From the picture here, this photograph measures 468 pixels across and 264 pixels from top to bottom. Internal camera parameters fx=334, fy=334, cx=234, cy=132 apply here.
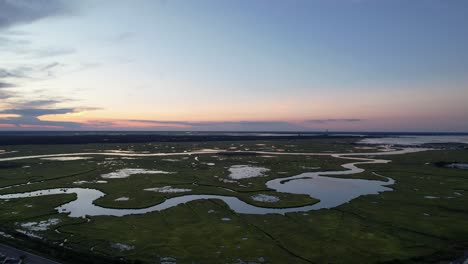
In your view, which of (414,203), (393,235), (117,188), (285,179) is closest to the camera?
(393,235)

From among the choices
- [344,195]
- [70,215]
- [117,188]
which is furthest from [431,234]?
[117,188]

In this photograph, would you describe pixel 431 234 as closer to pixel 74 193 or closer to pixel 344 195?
pixel 344 195

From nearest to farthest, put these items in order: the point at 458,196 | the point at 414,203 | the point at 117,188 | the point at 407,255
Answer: the point at 407,255, the point at 414,203, the point at 458,196, the point at 117,188

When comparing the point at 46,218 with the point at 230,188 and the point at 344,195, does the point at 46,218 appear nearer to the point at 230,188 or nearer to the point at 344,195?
the point at 230,188

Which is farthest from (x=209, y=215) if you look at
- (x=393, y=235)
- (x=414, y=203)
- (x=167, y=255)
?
(x=414, y=203)

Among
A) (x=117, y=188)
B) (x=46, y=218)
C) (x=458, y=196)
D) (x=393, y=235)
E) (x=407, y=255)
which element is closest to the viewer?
(x=407, y=255)

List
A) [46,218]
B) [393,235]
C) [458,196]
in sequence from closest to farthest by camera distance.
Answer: [393,235]
[46,218]
[458,196]

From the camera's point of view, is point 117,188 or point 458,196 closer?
point 458,196

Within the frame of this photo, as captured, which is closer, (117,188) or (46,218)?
(46,218)
